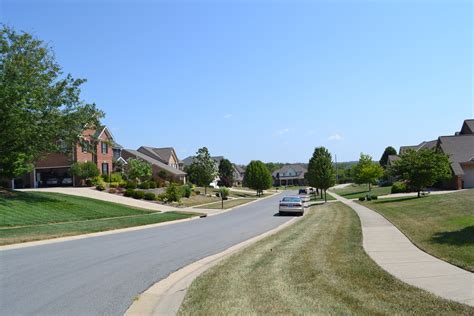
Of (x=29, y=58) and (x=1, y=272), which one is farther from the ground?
(x=29, y=58)

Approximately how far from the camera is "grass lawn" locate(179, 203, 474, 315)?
598cm

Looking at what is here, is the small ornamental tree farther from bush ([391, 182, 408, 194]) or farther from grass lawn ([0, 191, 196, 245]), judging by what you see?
grass lawn ([0, 191, 196, 245])

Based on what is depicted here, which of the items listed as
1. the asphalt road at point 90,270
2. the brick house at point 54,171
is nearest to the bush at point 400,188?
the brick house at point 54,171

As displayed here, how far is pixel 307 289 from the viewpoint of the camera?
7.10 m

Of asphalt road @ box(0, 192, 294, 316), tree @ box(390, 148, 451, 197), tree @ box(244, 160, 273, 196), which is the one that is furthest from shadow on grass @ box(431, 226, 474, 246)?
tree @ box(244, 160, 273, 196)

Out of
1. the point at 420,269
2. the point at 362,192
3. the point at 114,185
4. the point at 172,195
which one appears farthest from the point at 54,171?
the point at 420,269

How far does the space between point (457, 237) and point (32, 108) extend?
1007 inches

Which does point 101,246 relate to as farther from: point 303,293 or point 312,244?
point 303,293

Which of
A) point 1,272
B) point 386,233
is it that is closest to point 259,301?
point 1,272

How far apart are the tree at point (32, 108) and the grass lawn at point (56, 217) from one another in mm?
3272

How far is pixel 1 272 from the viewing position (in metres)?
9.88

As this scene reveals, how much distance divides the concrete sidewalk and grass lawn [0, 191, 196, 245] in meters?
12.5

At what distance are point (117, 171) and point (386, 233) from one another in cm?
4919

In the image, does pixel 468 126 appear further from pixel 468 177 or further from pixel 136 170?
pixel 136 170
